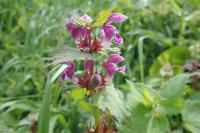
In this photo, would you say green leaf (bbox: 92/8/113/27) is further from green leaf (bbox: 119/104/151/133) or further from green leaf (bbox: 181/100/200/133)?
green leaf (bbox: 181/100/200/133)

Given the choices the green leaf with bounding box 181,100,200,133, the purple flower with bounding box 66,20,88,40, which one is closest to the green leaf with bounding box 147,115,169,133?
the green leaf with bounding box 181,100,200,133

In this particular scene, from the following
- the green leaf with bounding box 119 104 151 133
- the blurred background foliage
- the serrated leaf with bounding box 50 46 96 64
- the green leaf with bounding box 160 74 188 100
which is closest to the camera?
the serrated leaf with bounding box 50 46 96 64

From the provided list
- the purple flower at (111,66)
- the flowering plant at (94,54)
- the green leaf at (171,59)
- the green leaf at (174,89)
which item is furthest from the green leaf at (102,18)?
the green leaf at (171,59)

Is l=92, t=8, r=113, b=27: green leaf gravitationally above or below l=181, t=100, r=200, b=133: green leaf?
above

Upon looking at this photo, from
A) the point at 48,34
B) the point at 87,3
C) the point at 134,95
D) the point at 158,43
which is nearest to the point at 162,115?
the point at 134,95

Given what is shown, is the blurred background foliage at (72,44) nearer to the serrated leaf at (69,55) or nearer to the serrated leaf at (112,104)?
the serrated leaf at (112,104)

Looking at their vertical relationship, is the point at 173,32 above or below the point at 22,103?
above

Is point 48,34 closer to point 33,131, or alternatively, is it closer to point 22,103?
point 22,103
